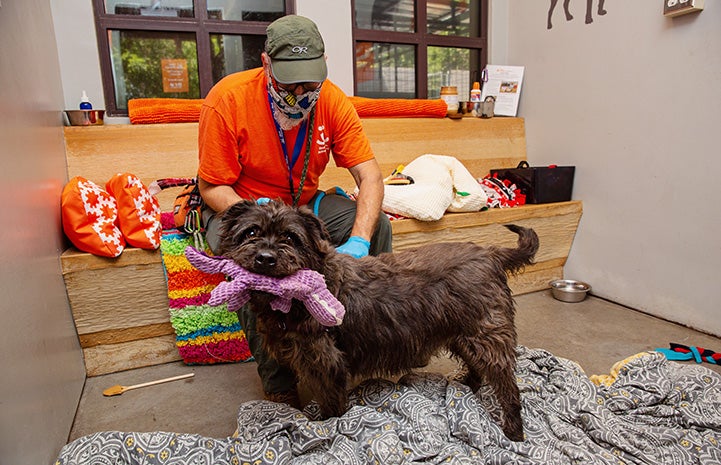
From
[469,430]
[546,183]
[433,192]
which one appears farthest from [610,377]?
[546,183]

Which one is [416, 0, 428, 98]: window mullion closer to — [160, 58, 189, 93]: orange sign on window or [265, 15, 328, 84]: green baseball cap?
[160, 58, 189, 93]: orange sign on window

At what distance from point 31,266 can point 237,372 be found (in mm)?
1185

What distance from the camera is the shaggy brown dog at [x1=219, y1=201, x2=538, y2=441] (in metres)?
1.63

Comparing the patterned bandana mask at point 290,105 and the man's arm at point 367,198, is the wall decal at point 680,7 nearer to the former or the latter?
the man's arm at point 367,198

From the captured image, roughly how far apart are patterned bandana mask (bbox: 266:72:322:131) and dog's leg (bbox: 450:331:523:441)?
126 cm

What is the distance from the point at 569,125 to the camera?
3.74m

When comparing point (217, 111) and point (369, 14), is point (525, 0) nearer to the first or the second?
point (369, 14)

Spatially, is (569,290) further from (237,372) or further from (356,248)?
(237,372)

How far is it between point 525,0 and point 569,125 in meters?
1.33

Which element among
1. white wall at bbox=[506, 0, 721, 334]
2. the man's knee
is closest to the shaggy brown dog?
the man's knee

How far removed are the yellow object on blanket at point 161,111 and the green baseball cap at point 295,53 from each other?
61.4 inches

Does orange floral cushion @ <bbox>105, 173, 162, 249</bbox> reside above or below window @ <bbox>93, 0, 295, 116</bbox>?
below

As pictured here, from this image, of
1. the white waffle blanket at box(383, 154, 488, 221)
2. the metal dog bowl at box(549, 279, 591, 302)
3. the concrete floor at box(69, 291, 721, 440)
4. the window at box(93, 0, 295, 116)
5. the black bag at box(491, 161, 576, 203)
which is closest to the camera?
the concrete floor at box(69, 291, 721, 440)

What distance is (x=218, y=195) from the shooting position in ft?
7.15
